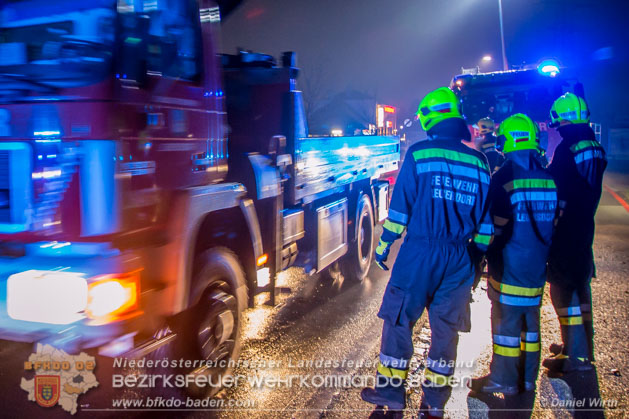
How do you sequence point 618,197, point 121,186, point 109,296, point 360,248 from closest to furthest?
1. point 109,296
2. point 121,186
3. point 360,248
4. point 618,197

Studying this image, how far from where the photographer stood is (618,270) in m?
6.96

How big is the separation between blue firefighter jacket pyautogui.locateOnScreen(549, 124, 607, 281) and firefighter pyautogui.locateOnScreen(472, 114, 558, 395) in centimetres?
48

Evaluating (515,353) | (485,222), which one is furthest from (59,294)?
(515,353)

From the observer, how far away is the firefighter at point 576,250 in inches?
157

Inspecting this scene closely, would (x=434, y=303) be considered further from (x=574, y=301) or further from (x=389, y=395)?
(x=574, y=301)

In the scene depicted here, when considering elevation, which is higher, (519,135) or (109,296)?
(519,135)

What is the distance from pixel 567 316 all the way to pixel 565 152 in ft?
4.53

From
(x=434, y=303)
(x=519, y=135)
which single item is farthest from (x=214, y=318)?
(x=519, y=135)

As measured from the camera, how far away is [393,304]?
3.33 m

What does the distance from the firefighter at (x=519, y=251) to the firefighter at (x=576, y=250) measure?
0.48m

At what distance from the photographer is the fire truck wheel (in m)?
3.34

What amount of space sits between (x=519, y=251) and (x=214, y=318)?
7.47 feet

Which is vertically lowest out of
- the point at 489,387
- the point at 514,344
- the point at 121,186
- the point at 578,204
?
the point at 489,387

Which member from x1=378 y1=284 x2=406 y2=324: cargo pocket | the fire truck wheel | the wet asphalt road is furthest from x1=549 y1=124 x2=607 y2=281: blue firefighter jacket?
the fire truck wheel
